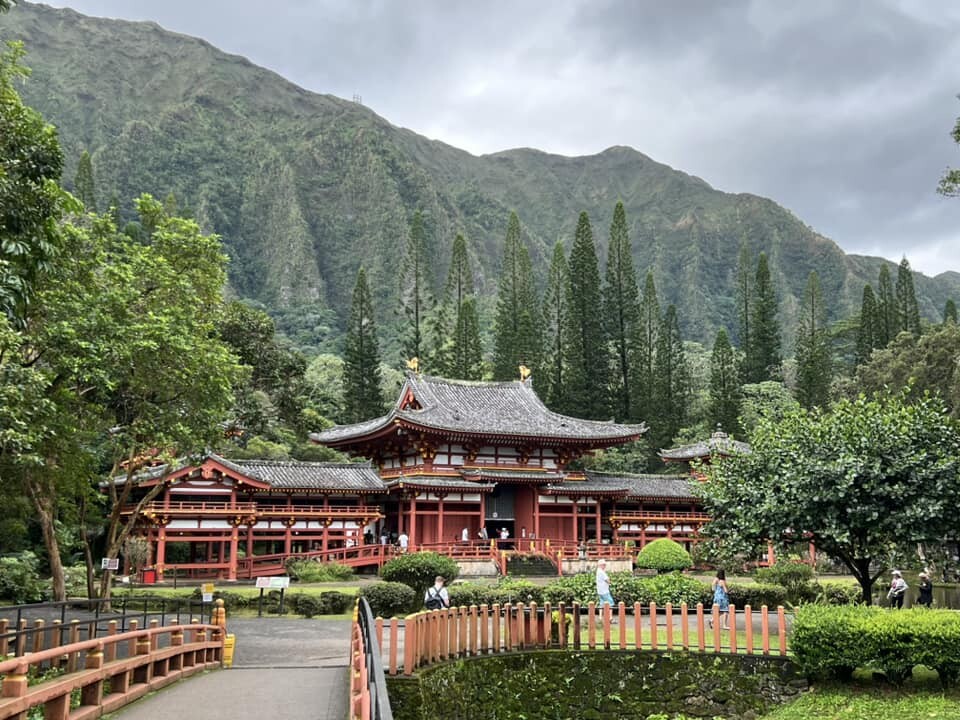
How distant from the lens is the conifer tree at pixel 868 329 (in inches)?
2459

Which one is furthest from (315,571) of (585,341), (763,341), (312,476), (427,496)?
(763,341)

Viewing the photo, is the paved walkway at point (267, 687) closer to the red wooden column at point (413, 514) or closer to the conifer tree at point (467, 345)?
the red wooden column at point (413, 514)

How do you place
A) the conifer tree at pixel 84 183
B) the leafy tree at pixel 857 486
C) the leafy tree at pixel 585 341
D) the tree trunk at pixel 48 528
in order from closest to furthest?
the leafy tree at pixel 857 486 < the tree trunk at pixel 48 528 < the leafy tree at pixel 585 341 < the conifer tree at pixel 84 183

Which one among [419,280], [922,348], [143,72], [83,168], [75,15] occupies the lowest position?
[922,348]

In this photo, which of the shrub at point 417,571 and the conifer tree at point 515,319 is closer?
the shrub at point 417,571

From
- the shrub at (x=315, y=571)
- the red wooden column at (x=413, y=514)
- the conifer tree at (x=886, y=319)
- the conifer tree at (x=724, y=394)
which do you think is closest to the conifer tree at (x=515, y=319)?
the conifer tree at (x=724, y=394)

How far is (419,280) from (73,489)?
52663 mm

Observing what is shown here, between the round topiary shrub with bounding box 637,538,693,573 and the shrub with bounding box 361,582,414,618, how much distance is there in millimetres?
7773

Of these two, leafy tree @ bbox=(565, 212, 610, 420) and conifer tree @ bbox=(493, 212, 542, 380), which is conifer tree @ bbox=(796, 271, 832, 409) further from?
conifer tree @ bbox=(493, 212, 542, 380)

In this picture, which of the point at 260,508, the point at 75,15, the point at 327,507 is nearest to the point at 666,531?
the point at 327,507

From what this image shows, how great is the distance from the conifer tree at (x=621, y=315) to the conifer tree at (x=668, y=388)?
2.09 meters

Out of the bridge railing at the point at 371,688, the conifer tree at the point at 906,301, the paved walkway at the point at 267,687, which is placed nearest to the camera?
the bridge railing at the point at 371,688

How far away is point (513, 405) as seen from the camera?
40562 mm

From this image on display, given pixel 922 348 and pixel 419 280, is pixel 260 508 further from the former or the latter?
pixel 419 280
